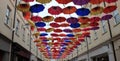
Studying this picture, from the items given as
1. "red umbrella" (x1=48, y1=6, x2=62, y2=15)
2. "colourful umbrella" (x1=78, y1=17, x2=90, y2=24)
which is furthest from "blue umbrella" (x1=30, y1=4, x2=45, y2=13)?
"colourful umbrella" (x1=78, y1=17, x2=90, y2=24)

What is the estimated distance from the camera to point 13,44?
14281mm

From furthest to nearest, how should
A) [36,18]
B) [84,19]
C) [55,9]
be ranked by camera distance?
[36,18] → [84,19] → [55,9]

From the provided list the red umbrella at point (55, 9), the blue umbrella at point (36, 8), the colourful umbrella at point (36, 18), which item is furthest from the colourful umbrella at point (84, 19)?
the blue umbrella at point (36, 8)

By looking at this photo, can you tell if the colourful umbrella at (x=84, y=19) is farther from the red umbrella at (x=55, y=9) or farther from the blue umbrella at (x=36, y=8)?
the blue umbrella at (x=36, y=8)

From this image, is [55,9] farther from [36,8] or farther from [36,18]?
[36,18]

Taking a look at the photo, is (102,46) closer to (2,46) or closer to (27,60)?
(2,46)

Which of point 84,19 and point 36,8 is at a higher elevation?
point 36,8

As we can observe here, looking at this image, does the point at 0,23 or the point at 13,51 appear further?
the point at 13,51

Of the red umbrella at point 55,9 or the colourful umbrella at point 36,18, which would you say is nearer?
the red umbrella at point 55,9

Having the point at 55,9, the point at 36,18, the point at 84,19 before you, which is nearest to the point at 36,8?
the point at 55,9

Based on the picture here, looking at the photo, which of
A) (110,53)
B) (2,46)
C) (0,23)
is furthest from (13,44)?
(110,53)

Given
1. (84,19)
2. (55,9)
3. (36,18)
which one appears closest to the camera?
(55,9)

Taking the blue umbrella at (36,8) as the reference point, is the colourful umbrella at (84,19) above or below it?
below

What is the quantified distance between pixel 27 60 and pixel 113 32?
13494 millimetres
